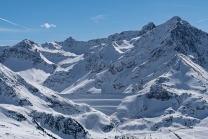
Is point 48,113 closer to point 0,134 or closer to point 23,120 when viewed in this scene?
point 23,120

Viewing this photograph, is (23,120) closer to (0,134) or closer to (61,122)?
(61,122)

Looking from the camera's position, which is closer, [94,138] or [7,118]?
[7,118]

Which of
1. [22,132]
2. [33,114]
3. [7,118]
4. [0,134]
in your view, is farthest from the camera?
→ [33,114]

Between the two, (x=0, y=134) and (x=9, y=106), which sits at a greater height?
(x=9, y=106)

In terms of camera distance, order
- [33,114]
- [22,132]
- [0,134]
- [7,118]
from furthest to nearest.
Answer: [33,114] → [7,118] → [22,132] → [0,134]

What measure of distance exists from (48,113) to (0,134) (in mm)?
46955

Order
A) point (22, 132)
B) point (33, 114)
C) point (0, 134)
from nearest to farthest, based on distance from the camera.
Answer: point (0, 134) → point (22, 132) → point (33, 114)

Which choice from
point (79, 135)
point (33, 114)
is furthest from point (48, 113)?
point (79, 135)

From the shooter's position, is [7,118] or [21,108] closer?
[7,118]

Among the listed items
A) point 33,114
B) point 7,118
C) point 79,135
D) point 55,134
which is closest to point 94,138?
point 79,135

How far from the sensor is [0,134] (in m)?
155

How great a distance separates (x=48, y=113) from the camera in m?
199

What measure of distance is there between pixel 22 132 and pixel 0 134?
15.0m

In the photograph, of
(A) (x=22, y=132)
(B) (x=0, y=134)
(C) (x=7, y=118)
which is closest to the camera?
(B) (x=0, y=134)
